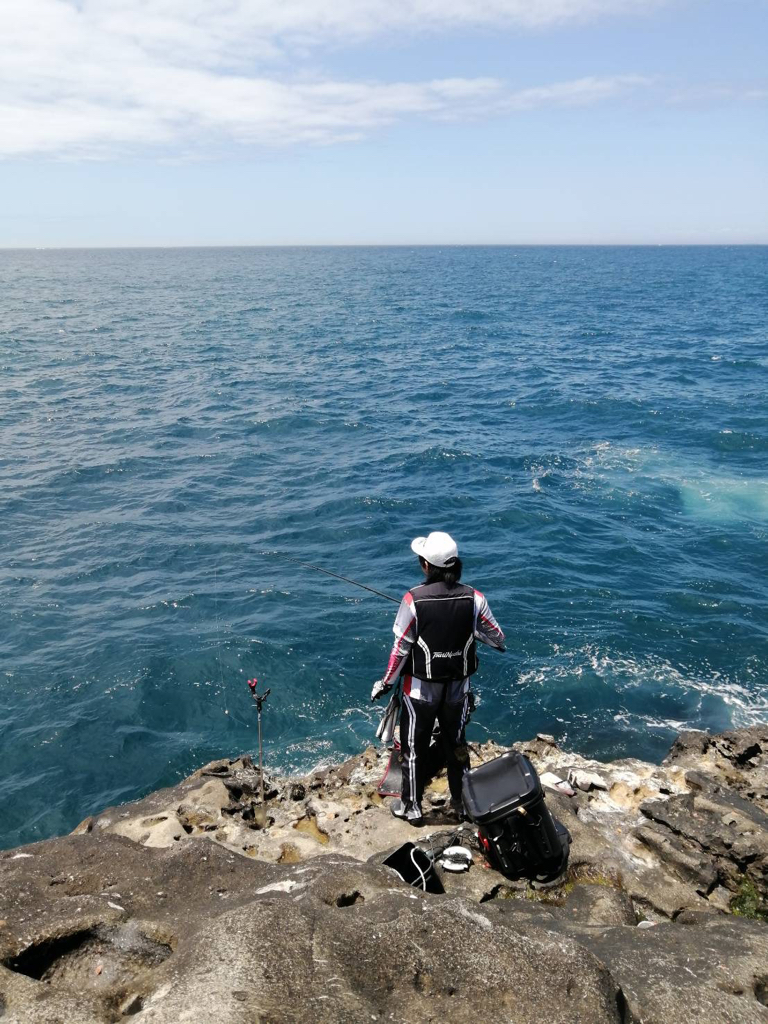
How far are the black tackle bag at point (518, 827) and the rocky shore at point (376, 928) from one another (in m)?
0.16

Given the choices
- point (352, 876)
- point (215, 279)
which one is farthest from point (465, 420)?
point (215, 279)

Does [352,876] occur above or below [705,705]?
above

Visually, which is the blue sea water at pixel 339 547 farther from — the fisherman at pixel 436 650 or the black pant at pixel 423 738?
the fisherman at pixel 436 650

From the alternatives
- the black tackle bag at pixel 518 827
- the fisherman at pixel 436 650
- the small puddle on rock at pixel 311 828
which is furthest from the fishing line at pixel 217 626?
the black tackle bag at pixel 518 827

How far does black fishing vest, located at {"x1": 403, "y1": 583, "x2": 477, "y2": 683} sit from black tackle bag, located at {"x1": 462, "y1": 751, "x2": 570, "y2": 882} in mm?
1092

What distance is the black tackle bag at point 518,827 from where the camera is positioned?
576 cm

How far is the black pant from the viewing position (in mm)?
6891

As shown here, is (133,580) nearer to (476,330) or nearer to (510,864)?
(510,864)

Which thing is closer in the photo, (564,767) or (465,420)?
(564,767)

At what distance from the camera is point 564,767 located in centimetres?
880

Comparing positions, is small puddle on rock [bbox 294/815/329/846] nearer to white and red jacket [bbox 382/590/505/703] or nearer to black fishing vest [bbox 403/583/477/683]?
white and red jacket [bbox 382/590/505/703]

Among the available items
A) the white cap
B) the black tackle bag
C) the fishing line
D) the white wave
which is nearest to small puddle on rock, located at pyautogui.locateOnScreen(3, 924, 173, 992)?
the black tackle bag

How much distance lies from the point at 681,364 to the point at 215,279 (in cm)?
9356

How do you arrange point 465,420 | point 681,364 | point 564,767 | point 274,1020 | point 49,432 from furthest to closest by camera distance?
point 681,364 < point 465,420 < point 49,432 < point 564,767 < point 274,1020
